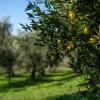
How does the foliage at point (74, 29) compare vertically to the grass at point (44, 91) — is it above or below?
above

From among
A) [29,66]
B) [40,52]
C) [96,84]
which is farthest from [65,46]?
[29,66]

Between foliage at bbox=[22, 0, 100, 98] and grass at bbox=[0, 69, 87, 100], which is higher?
foliage at bbox=[22, 0, 100, 98]

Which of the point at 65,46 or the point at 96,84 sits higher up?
the point at 65,46

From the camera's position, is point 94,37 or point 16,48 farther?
point 16,48

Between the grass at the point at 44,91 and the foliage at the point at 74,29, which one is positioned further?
the grass at the point at 44,91

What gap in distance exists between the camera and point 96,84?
8125 mm

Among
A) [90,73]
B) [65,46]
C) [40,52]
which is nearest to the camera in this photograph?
[65,46]

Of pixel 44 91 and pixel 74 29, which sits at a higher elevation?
pixel 74 29

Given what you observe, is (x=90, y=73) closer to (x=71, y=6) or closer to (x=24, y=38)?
(x=71, y=6)

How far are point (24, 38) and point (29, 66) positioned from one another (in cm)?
819

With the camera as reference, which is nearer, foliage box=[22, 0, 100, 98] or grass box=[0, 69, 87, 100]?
foliage box=[22, 0, 100, 98]

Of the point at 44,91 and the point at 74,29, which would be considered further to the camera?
the point at 44,91

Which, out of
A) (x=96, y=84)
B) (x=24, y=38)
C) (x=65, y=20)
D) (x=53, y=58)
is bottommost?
A: (x=96, y=84)

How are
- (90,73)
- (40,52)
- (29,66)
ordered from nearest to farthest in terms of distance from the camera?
1. (90,73)
2. (40,52)
3. (29,66)
